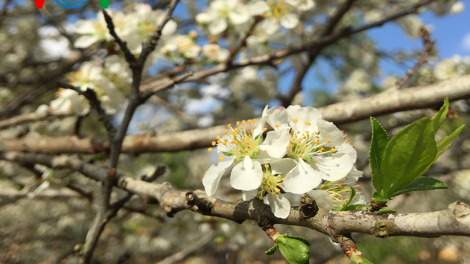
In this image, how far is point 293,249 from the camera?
1.86ft

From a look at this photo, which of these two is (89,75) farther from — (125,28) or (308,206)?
(308,206)

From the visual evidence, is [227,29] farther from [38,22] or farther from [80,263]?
[38,22]

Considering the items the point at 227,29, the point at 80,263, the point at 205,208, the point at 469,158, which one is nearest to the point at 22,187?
the point at 80,263

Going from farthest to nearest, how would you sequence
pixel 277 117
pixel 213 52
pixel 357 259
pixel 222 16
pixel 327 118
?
pixel 222 16, pixel 213 52, pixel 327 118, pixel 277 117, pixel 357 259

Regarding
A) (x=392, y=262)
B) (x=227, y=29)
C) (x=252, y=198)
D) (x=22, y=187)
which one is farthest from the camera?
(x=392, y=262)

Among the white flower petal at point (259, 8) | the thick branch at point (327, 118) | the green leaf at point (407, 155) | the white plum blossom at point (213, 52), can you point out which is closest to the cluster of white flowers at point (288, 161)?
the green leaf at point (407, 155)

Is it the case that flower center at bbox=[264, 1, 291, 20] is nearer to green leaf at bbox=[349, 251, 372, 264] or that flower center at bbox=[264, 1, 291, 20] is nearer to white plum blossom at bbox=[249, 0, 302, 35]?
white plum blossom at bbox=[249, 0, 302, 35]

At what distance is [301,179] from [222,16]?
5.08 feet

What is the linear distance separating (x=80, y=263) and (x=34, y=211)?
11.3 feet

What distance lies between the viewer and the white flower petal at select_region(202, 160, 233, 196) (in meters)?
0.70

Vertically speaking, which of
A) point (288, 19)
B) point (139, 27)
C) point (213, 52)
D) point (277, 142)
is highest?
point (277, 142)

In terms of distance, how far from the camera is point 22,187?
1.49m

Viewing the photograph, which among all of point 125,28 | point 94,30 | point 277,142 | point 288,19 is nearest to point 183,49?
point 125,28

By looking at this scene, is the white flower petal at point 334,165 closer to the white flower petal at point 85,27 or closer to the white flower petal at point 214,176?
the white flower petal at point 214,176
